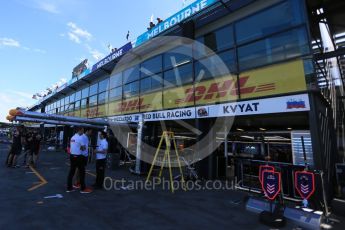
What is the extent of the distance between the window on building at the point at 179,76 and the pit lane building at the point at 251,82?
0.18 ft

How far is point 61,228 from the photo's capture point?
467 centimetres

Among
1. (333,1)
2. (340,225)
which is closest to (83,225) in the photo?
(340,225)

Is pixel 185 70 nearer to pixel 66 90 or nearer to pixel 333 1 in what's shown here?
pixel 333 1

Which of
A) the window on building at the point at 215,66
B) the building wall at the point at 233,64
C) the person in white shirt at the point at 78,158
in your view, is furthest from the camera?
the window on building at the point at 215,66

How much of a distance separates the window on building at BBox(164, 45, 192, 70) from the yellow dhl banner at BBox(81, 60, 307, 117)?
1.36 meters

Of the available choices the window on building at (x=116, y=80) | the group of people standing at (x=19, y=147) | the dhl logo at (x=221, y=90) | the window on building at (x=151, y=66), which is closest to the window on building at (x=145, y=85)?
the window on building at (x=151, y=66)

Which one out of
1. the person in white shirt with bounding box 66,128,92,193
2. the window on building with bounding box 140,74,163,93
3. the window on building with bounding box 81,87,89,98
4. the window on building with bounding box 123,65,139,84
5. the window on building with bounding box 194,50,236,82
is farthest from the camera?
the window on building with bounding box 81,87,89,98

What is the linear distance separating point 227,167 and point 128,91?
836 cm

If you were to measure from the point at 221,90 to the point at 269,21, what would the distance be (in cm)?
309

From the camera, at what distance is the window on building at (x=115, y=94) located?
1720 cm

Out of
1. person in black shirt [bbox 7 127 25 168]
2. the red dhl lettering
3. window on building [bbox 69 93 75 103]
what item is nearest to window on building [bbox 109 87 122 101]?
the red dhl lettering

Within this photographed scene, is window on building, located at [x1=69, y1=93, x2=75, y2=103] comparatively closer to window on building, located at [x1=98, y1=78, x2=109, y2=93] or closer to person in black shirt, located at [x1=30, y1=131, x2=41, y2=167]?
window on building, located at [x1=98, y1=78, x2=109, y2=93]

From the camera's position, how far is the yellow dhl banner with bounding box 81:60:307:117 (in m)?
7.92

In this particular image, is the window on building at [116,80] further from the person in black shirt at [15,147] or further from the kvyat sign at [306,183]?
the kvyat sign at [306,183]
